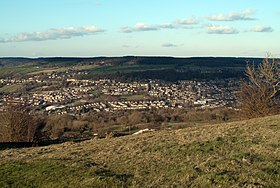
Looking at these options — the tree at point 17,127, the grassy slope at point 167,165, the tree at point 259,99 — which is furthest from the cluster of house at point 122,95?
the grassy slope at point 167,165

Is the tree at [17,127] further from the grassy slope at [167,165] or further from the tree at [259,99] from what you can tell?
the tree at [259,99]

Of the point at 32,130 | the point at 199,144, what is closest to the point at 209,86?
the point at 32,130

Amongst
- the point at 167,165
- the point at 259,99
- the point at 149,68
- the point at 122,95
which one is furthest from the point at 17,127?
the point at 149,68

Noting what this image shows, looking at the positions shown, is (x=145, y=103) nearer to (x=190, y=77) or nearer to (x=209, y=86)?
(x=209, y=86)

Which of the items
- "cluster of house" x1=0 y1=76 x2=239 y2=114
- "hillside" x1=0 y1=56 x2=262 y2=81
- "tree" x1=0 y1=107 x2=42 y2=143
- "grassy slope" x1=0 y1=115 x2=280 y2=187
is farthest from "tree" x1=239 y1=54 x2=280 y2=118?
"hillside" x1=0 y1=56 x2=262 y2=81

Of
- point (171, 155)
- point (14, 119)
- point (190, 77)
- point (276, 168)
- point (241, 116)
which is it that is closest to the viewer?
point (276, 168)

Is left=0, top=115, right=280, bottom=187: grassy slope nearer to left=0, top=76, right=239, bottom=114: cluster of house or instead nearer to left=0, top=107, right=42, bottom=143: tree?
left=0, top=107, right=42, bottom=143: tree

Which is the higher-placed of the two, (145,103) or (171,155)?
(171,155)
